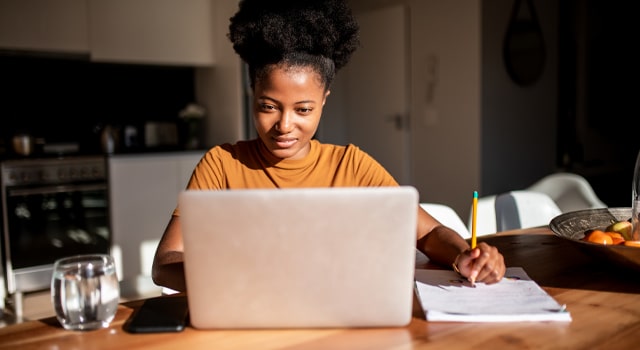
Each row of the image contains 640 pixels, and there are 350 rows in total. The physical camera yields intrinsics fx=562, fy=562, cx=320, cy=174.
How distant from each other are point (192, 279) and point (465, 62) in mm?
3290

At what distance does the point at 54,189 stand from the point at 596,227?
2830 mm

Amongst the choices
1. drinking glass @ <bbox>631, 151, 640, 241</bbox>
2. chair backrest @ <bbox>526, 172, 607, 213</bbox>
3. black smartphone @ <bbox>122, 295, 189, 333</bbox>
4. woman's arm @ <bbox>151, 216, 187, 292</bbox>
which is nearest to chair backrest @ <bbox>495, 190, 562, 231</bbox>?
chair backrest @ <bbox>526, 172, 607, 213</bbox>

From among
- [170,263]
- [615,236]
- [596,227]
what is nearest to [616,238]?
[615,236]

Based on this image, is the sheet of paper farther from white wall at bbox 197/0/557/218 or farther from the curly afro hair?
white wall at bbox 197/0/557/218

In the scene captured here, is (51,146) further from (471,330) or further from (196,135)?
(471,330)

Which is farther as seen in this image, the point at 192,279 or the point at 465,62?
the point at 465,62

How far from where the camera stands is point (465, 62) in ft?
12.2

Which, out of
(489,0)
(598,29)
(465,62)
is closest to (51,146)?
(465,62)

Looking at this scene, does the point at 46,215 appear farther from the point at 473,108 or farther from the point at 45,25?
the point at 473,108

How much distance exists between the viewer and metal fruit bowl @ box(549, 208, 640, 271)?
0.98 meters

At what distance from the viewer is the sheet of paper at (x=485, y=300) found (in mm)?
815

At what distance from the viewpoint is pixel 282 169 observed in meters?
1.31

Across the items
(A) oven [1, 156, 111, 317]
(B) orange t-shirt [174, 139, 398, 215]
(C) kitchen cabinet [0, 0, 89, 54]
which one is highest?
(C) kitchen cabinet [0, 0, 89, 54]

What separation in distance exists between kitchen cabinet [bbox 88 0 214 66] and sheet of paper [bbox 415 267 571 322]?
302cm
